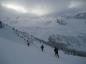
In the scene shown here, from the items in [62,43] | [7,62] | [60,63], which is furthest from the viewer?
[62,43]

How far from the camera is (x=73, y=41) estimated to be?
112938 mm

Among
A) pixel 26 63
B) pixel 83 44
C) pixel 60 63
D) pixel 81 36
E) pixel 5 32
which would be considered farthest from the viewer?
pixel 81 36

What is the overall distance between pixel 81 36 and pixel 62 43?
101 feet

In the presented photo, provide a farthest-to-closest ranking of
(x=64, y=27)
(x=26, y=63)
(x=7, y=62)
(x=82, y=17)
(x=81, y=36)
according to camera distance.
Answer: (x=82, y=17) < (x=64, y=27) < (x=81, y=36) < (x=26, y=63) < (x=7, y=62)

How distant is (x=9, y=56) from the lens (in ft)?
76.4

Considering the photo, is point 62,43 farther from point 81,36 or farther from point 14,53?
point 14,53

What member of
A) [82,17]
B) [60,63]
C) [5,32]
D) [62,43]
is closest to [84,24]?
[82,17]

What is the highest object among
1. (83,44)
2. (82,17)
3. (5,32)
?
(82,17)

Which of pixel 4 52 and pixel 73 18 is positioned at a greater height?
pixel 73 18

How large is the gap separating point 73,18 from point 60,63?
566 feet

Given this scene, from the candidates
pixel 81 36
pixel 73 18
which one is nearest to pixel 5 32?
pixel 81 36

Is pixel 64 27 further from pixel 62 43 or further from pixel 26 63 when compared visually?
pixel 26 63

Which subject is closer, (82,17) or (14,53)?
(14,53)

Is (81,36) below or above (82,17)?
below
